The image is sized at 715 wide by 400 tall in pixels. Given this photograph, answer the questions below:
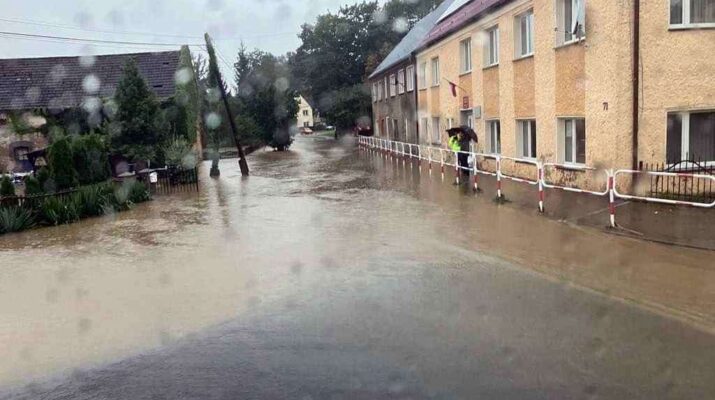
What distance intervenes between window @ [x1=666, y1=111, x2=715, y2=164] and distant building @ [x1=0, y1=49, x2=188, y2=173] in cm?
2595

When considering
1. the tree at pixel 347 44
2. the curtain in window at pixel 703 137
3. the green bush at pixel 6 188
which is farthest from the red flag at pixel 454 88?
the tree at pixel 347 44

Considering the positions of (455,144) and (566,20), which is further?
(455,144)

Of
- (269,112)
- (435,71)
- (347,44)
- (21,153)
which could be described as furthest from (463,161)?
(347,44)

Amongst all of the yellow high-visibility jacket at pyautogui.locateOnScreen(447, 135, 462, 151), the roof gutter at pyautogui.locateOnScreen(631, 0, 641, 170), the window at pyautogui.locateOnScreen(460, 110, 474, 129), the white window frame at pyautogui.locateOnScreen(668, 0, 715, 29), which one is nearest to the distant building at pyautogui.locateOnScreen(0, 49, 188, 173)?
the window at pyautogui.locateOnScreen(460, 110, 474, 129)

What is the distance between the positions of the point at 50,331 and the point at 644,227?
8.56 meters

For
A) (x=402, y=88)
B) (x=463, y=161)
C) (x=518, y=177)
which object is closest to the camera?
(x=518, y=177)

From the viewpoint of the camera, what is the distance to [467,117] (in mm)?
23969

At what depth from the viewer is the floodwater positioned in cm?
495

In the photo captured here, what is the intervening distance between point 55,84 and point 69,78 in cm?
88

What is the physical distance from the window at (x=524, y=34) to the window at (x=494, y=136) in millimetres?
3042

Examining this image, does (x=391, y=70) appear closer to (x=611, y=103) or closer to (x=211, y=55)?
(x=211, y=55)

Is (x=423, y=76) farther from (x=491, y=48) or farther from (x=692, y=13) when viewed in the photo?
(x=692, y=13)

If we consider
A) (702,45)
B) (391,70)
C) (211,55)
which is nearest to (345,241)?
(702,45)

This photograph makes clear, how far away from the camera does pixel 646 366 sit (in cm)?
497
